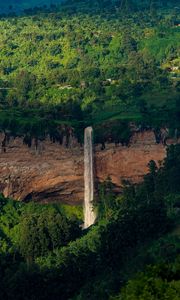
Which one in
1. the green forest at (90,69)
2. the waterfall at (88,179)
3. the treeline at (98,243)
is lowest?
the treeline at (98,243)

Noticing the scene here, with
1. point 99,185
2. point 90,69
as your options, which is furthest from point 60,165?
point 90,69

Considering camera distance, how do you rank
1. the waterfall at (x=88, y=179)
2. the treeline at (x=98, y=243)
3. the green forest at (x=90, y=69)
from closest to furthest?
the treeline at (x=98, y=243)
the waterfall at (x=88, y=179)
the green forest at (x=90, y=69)

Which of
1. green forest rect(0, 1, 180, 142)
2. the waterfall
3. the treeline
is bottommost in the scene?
the treeline

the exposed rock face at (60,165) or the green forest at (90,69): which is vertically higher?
the green forest at (90,69)

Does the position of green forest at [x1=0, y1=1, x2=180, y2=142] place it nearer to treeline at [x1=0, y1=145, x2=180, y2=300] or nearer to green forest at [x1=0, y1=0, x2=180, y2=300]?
green forest at [x1=0, y1=0, x2=180, y2=300]

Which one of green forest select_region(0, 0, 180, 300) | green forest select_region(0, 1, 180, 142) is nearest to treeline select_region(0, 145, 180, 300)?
green forest select_region(0, 0, 180, 300)

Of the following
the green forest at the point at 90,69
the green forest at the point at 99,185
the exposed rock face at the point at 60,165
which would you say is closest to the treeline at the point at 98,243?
the green forest at the point at 99,185

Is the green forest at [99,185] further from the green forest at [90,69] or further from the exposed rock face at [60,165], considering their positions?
the exposed rock face at [60,165]

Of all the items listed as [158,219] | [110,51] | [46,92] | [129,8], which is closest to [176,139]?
[158,219]
